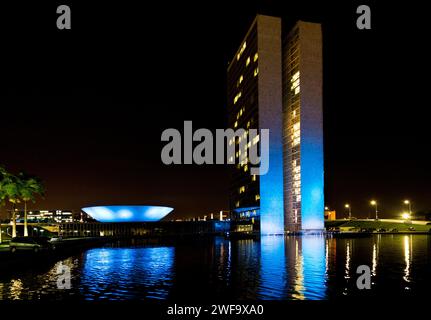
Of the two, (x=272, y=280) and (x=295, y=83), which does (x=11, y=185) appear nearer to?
(x=272, y=280)

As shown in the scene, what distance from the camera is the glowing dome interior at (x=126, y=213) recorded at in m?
107

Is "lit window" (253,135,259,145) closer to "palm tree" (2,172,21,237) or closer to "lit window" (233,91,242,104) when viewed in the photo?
"lit window" (233,91,242,104)

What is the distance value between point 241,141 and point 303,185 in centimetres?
3201

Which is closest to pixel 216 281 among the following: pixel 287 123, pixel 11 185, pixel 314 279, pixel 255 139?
pixel 314 279

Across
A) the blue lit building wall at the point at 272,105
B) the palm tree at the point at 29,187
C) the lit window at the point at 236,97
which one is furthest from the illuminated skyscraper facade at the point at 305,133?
the palm tree at the point at 29,187

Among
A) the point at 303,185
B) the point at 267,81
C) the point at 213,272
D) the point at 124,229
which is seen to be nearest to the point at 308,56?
the point at 267,81

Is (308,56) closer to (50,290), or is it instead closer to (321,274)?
(321,274)

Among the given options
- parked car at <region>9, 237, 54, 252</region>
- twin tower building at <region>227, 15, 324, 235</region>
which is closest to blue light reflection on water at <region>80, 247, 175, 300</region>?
parked car at <region>9, 237, 54, 252</region>

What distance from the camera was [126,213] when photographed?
108125mm

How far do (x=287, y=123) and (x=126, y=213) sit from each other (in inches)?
2002

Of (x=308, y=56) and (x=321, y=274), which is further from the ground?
(x=308, y=56)

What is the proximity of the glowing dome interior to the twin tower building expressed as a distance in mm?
27632

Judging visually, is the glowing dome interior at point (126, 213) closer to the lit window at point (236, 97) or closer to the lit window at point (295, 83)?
the lit window at point (295, 83)
